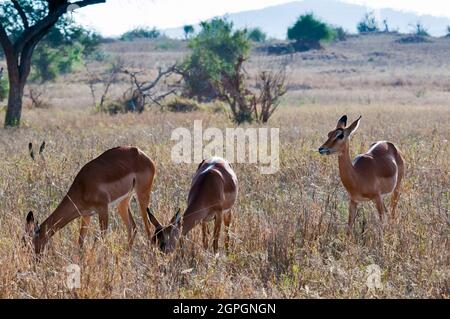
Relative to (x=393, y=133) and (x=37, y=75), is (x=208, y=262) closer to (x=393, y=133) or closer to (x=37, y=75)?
(x=393, y=133)

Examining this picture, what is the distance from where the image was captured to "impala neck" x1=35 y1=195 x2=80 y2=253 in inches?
243

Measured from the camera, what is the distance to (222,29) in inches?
1204

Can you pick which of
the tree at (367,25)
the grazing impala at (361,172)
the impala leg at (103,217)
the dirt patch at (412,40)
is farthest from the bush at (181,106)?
the tree at (367,25)

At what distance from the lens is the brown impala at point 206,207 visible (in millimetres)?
5797

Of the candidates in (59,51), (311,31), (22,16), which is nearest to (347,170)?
(22,16)

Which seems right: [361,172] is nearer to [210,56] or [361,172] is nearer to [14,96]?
[14,96]

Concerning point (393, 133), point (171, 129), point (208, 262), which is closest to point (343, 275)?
point (208, 262)

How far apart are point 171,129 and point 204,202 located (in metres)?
9.46

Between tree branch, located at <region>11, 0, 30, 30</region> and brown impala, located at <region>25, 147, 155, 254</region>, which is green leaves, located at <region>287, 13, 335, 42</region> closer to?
tree branch, located at <region>11, 0, 30, 30</region>

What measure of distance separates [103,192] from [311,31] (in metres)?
57.8

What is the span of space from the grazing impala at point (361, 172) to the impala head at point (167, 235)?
1704mm

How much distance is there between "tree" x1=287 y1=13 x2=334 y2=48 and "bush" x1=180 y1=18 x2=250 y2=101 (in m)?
32.0

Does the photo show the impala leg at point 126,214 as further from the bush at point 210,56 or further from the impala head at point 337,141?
the bush at point 210,56
